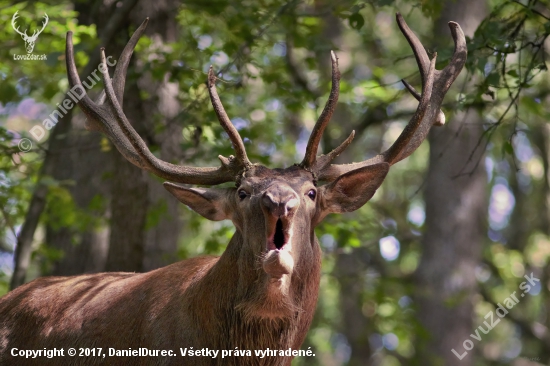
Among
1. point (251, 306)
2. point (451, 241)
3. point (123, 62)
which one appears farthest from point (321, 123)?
point (451, 241)

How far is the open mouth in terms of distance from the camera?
5.25 meters

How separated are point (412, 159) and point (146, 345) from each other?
2315cm

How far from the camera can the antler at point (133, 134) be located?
608 cm

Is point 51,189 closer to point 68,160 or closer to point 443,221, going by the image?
point 68,160

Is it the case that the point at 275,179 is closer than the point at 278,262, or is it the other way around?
the point at 278,262

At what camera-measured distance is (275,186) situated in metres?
5.33

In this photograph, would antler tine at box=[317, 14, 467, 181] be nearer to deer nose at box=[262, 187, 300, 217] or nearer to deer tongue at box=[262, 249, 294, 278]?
deer nose at box=[262, 187, 300, 217]

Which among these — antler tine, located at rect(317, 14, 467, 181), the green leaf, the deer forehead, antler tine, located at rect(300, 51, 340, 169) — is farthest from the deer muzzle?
the green leaf

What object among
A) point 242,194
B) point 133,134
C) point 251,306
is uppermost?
point 133,134

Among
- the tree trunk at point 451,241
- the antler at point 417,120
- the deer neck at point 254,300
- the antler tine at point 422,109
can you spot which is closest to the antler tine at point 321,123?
the antler at point 417,120

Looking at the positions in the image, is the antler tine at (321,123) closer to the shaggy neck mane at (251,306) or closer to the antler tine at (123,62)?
the shaggy neck mane at (251,306)

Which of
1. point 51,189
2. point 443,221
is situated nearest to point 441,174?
point 443,221

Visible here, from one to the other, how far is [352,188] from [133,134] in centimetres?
182

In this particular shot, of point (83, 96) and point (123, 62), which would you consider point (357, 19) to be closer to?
point (123, 62)
